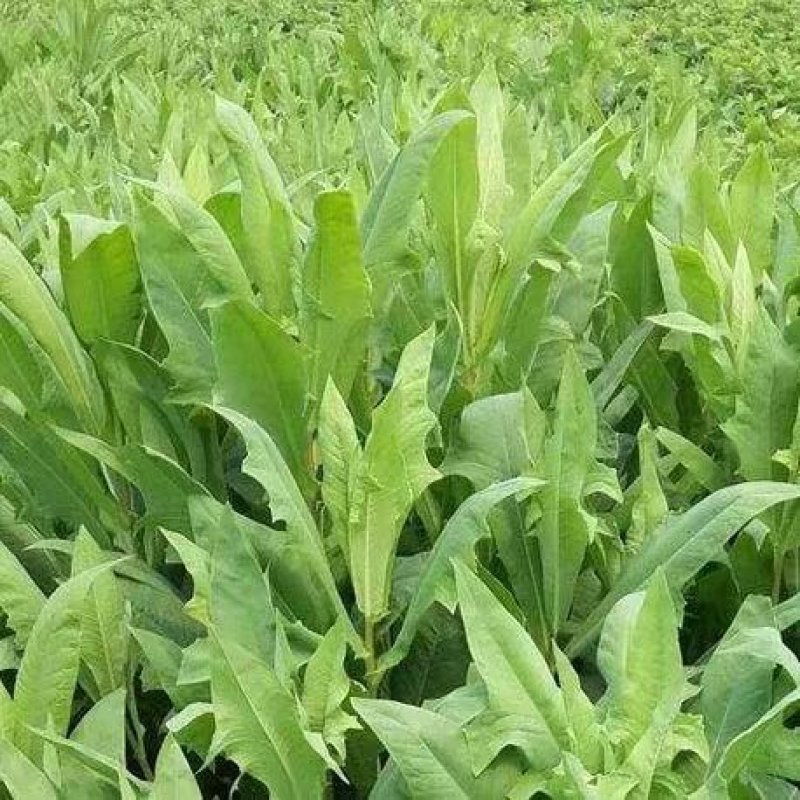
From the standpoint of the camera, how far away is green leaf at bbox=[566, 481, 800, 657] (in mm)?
1415

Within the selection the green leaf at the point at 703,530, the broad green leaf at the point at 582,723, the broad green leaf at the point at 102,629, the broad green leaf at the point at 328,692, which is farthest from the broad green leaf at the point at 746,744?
the broad green leaf at the point at 102,629

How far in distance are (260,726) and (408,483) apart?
0.99 feet

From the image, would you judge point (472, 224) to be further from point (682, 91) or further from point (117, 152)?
point (682, 91)

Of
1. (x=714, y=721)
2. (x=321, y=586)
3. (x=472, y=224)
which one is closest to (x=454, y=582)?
(x=321, y=586)

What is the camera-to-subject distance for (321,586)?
149cm

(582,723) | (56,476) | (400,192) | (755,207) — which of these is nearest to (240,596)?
(582,723)

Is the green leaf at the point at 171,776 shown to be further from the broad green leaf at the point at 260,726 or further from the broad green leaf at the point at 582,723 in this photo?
the broad green leaf at the point at 582,723

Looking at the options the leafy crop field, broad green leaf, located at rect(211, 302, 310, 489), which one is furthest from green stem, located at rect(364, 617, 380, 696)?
broad green leaf, located at rect(211, 302, 310, 489)

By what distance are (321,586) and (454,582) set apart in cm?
17

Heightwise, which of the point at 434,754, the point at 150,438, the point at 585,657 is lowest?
the point at 585,657

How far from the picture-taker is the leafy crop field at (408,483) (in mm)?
1260

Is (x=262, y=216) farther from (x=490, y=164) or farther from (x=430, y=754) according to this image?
(x=430, y=754)

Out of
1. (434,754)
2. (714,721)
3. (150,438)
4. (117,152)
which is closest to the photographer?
(434,754)

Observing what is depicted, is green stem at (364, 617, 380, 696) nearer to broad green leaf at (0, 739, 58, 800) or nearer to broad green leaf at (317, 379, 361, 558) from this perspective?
broad green leaf at (317, 379, 361, 558)
